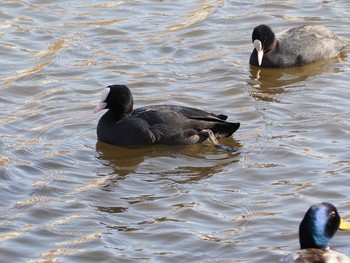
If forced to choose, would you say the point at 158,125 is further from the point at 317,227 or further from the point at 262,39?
the point at 317,227

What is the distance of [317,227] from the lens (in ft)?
27.6

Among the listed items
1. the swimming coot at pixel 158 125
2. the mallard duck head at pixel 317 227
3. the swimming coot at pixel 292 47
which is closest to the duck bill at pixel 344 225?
the mallard duck head at pixel 317 227

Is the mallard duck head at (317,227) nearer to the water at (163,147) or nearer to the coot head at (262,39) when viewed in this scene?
the water at (163,147)

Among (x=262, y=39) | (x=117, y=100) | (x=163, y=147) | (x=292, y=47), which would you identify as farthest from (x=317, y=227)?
(x=292, y=47)

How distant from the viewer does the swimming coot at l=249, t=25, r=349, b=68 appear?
14.2m

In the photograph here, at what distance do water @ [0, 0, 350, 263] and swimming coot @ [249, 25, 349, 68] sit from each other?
13cm

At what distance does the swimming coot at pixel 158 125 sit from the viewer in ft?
38.4

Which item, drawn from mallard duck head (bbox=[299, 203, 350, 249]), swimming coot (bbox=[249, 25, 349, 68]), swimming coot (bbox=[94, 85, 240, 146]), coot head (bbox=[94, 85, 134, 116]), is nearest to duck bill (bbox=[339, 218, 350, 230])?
mallard duck head (bbox=[299, 203, 350, 249])

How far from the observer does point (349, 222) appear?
29.8 ft

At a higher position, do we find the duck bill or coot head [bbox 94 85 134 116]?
coot head [bbox 94 85 134 116]

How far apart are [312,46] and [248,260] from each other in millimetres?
5968

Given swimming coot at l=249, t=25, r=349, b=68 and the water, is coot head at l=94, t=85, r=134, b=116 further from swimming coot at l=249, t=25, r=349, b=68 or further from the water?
swimming coot at l=249, t=25, r=349, b=68

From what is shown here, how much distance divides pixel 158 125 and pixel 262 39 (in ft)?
9.72

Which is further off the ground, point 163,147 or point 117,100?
point 117,100
